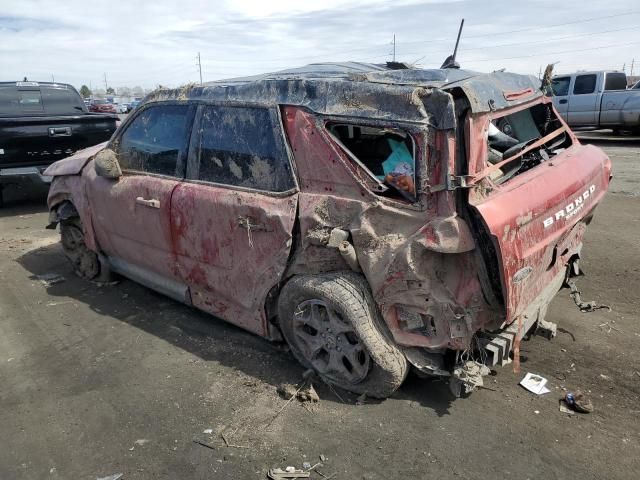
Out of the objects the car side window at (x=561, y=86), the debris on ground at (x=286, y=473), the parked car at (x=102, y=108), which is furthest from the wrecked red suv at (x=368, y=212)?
the parked car at (x=102, y=108)

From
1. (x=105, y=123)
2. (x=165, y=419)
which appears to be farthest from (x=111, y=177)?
(x=105, y=123)

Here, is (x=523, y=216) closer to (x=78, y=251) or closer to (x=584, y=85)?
(x=78, y=251)

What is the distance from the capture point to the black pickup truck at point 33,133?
782 cm

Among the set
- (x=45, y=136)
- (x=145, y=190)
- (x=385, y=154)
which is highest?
(x=385, y=154)

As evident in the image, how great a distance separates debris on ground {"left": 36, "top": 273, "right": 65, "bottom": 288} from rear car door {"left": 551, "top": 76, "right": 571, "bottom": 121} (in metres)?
14.4

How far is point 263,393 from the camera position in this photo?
11.0ft

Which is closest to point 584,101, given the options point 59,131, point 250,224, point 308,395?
point 59,131

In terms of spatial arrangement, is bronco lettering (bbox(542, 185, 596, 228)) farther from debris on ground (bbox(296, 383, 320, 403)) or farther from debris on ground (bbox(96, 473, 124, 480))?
debris on ground (bbox(96, 473, 124, 480))

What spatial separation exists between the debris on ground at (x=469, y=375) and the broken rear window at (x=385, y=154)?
38.1 inches

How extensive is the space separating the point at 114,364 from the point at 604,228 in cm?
549

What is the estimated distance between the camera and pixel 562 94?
15.7m

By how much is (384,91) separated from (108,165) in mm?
2577

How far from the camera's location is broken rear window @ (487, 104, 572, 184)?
12.1 feet

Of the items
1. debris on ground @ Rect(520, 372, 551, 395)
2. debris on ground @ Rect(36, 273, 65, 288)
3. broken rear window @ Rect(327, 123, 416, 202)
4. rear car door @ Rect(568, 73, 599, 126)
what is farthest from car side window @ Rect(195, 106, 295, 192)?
rear car door @ Rect(568, 73, 599, 126)
